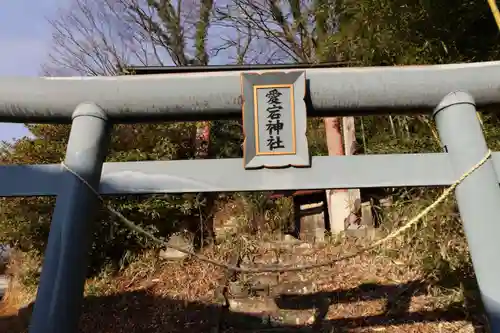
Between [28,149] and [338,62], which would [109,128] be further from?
[338,62]

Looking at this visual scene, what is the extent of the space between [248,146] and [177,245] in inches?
167

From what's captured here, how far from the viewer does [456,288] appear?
15.8ft

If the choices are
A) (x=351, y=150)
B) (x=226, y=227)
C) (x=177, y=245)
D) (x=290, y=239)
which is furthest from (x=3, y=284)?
(x=351, y=150)

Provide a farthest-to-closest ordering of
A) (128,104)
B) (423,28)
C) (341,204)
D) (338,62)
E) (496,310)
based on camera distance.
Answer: (338,62) < (341,204) < (423,28) < (128,104) < (496,310)

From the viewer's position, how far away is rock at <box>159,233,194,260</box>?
21.3 ft

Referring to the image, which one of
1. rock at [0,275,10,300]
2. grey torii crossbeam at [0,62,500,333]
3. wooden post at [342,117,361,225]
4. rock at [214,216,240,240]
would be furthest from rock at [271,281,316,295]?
rock at [0,275,10,300]

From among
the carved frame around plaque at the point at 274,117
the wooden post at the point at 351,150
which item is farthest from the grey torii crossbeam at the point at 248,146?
the wooden post at the point at 351,150

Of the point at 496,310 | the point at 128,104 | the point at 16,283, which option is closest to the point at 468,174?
the point at 496,310

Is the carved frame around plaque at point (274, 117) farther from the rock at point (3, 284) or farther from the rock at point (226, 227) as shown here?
the rock at point (3, 284)

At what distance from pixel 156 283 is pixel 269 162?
4148 millimetres

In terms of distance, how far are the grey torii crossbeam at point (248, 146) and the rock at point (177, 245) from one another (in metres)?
3.99

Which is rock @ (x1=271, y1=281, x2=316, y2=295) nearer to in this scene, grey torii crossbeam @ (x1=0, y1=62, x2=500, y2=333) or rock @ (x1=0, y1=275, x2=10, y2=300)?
grey torii crossbeam @ (x1=0, y1=62, x2=500, y2=333)

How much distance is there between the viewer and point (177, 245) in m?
6.58

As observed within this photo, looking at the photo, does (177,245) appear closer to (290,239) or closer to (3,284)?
(290,239)
